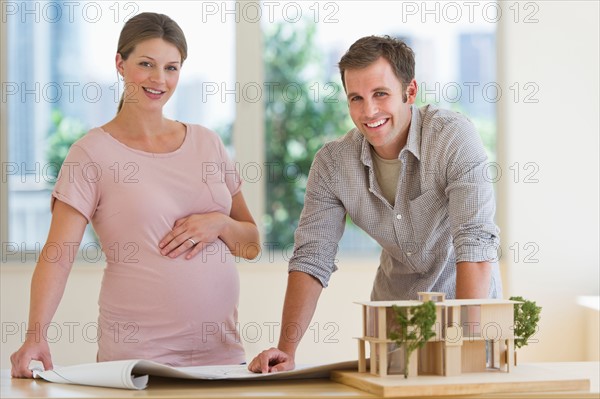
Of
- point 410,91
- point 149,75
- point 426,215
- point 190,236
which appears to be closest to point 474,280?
point 426,215

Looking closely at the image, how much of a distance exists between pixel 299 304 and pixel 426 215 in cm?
37

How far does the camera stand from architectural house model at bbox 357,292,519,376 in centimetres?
157

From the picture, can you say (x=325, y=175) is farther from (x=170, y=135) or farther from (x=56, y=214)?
(x=56, y=214)

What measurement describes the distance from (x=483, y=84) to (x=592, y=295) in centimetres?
118

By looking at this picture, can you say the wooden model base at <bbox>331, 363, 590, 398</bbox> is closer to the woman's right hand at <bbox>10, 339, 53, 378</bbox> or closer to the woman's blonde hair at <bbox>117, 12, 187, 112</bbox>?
the woman's right hand at <bbox>10, 339, 53, 378</bbox>

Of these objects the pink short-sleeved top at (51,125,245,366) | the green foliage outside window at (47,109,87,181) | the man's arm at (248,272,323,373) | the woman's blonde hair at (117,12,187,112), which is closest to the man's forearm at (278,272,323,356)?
the man's arm at (248,272,323,373)

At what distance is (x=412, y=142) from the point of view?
2129mm

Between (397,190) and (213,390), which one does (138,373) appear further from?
(397,190)

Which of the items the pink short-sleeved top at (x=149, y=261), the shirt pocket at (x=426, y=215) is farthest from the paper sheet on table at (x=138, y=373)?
the shirt pocket at (x=426, y=215)

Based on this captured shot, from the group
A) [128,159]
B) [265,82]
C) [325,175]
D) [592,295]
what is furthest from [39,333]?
[592,295]

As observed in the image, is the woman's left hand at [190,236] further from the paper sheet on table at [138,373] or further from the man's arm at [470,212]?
the man's arm at [470,212]

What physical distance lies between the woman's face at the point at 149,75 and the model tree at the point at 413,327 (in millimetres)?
882

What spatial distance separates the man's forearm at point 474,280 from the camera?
1917 millimetres

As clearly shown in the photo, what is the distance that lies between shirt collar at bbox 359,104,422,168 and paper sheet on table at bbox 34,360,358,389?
619 mm
